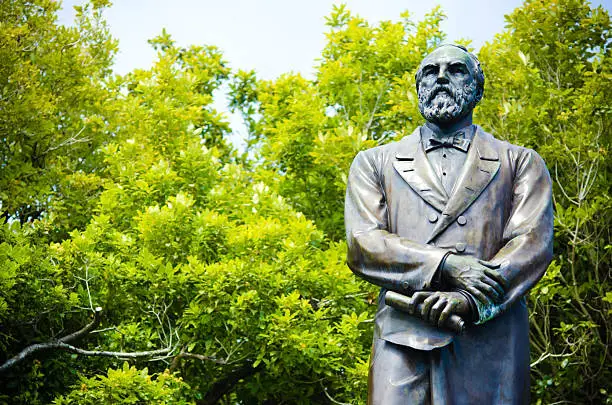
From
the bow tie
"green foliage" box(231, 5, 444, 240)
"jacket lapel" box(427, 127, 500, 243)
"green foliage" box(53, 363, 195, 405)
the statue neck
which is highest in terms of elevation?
"green foliage" box(231, 5, 444, 240)

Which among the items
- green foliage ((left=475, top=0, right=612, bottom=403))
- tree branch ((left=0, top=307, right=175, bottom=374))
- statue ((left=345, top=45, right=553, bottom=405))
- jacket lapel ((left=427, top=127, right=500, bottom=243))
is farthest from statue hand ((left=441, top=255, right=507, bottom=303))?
green foliage ((left=475, top=0, right=612, bottom=403))

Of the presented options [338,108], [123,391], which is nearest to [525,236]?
[123,391]

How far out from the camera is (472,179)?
5.12 meters

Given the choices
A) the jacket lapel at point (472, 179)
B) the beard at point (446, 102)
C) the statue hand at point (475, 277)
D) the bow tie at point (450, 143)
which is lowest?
the statue hand at point (475, 277)

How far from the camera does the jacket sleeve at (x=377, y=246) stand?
480cm

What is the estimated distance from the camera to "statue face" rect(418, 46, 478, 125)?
5230 mm

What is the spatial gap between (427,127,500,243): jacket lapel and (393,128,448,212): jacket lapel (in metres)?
0.06

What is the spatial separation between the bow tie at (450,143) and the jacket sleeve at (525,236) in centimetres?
27

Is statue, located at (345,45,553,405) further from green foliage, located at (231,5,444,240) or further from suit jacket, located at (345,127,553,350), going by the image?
green foliage, located at (231,5,444,240)

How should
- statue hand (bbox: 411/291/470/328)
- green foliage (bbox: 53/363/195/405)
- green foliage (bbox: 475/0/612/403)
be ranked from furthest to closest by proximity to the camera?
green foliage (bbox: 475/0/612/403)
green foliage (bbox: 53/363/195/405)
statue hand (bbox: 411/291/470/328)

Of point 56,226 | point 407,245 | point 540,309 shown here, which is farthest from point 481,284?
point 56,226

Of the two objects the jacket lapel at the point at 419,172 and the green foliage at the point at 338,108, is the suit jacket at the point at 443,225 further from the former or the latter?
the green foliage at the point at 338,108

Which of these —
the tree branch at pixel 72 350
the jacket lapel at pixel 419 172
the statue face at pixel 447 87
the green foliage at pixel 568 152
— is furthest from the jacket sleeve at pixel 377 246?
the green foliage at pixel 568 152

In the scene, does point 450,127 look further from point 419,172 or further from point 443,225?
point 443,225
